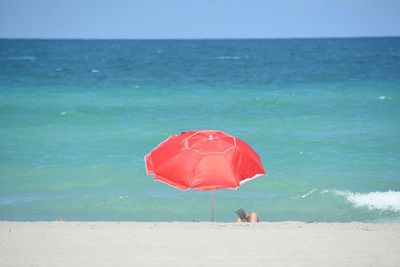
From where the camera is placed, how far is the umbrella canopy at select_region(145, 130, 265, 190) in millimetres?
8203

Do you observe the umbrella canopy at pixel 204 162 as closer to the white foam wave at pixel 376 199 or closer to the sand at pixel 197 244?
the sand at pixel 197 244

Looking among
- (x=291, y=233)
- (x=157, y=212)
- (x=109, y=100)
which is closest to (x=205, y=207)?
(x=157, y=212)

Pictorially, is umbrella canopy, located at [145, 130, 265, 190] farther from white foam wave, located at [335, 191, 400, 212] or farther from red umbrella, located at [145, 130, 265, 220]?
white foam wave, located at [335, 191, 400, 212]

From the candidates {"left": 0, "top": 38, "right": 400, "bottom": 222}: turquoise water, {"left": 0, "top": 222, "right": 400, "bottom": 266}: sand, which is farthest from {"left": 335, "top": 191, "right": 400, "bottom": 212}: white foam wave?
{"left": 0, "top": 222, "right": 400, "bottom": 266}: sand

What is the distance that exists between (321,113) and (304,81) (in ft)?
60.3

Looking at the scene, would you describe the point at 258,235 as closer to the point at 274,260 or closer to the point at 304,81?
the point at 274,260

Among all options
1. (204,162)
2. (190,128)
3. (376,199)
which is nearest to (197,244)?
(204,162)

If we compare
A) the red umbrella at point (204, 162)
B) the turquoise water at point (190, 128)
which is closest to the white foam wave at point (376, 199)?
the turquoise water at point (190, 128)

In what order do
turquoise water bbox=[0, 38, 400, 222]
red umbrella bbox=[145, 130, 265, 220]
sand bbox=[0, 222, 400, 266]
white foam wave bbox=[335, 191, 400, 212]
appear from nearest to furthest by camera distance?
sand bbox=[0, 222, 400, 266] < red umbrella bbox=[145, 130, 265, 220] < white foam wave bbox=[335, 191, 400, 212] < turquoise water bbox=[0, 38, 400, 222]

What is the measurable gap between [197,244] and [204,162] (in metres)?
0.96

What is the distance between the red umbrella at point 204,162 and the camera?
8.20 metres

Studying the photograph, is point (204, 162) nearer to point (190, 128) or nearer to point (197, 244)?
point (197, 244)

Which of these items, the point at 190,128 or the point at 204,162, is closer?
the point at 204,162

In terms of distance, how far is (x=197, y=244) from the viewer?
26.6 ft
